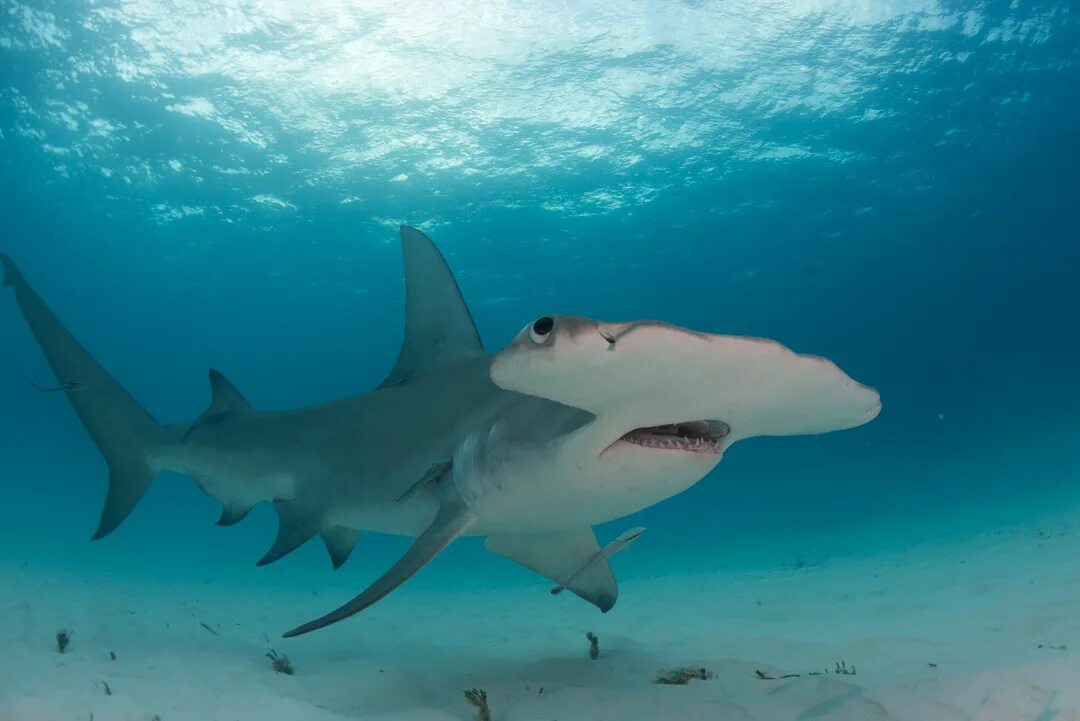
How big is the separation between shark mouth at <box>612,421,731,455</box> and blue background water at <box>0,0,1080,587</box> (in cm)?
1608

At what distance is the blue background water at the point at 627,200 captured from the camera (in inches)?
687

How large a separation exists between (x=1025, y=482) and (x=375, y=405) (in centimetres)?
3010

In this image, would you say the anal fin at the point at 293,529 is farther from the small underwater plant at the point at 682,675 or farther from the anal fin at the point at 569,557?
the small underwater plant at the point at 682,675

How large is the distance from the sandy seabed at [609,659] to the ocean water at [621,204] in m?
4.46

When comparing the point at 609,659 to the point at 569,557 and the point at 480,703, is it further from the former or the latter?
the point at 480,703

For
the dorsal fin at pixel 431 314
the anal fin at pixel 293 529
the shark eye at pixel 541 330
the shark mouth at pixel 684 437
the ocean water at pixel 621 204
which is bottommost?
the anal fin at pixel 293 529

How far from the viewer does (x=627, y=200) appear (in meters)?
27.1

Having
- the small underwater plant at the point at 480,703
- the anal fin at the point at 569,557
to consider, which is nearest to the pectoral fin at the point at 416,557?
the small underwater plant at the point at 480,703

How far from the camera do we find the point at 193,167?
2423cm

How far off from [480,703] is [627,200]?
25.9m

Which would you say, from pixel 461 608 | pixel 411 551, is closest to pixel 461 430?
pixel 411 551

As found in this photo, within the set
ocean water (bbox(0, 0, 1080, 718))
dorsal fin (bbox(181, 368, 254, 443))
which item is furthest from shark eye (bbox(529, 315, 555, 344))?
ocean water (bbox(0, 0, 1080, 718))

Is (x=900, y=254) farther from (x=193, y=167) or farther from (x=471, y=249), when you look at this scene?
(x=193, y=167)

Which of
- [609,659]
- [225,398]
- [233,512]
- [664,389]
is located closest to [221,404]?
[225,398]
